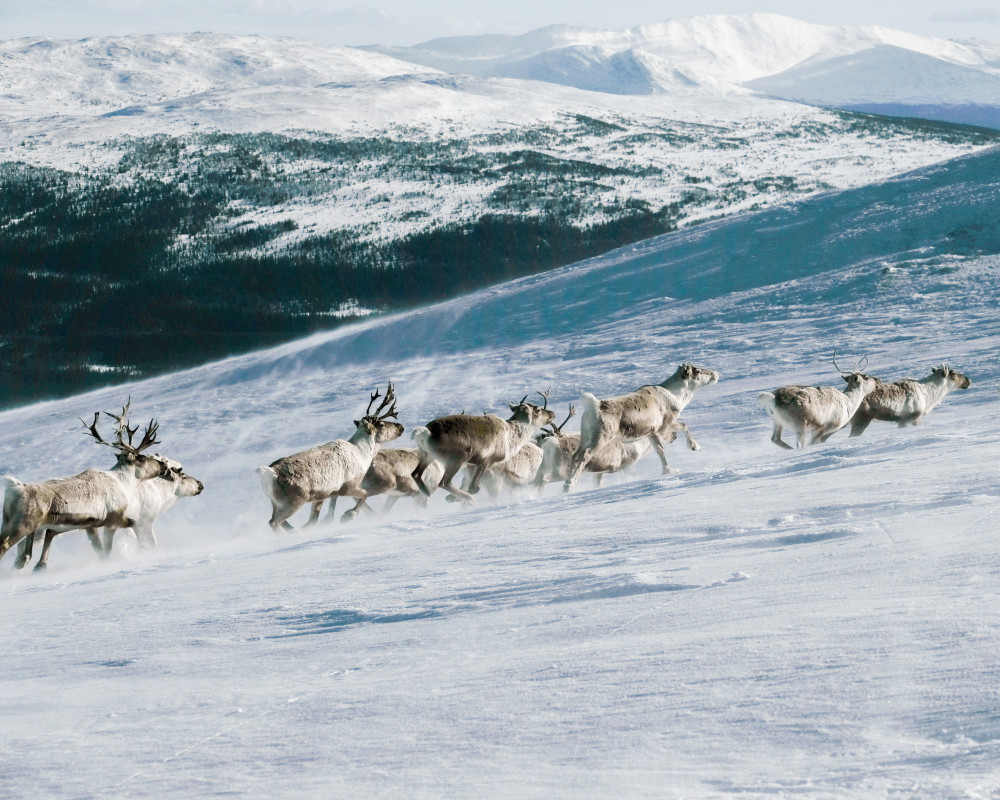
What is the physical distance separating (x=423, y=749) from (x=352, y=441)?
28.5 ft

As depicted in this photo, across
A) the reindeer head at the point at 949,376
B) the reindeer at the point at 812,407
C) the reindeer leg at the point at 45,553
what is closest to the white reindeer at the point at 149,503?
the reindeer leg at the point at 45,553

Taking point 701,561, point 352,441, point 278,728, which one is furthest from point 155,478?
point 278,728

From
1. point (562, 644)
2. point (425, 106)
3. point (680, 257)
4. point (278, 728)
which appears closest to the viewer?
point (278, 728)

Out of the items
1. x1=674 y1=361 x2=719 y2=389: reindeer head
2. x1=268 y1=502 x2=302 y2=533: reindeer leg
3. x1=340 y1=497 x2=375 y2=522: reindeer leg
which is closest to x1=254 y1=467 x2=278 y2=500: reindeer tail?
x1=268 y1=502 x2=302 y2=533: reindeer leg

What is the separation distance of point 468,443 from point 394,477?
1084 millimetres

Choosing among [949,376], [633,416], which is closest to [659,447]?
[633,416]

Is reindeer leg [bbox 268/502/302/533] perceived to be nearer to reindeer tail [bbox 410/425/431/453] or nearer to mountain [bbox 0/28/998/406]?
reindeer tail [bbox 410/425/431/453]

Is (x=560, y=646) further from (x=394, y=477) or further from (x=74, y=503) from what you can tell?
(x=394, y=477)

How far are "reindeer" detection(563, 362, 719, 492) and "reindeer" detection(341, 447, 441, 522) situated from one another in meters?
1.66

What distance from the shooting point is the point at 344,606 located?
20.2 feet

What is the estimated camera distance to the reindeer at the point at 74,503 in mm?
10086

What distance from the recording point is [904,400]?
14.1 m

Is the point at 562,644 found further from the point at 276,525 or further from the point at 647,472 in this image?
the point at 647,472

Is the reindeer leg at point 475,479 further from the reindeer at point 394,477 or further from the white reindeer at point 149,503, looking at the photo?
the white reindeer at point 149,503
